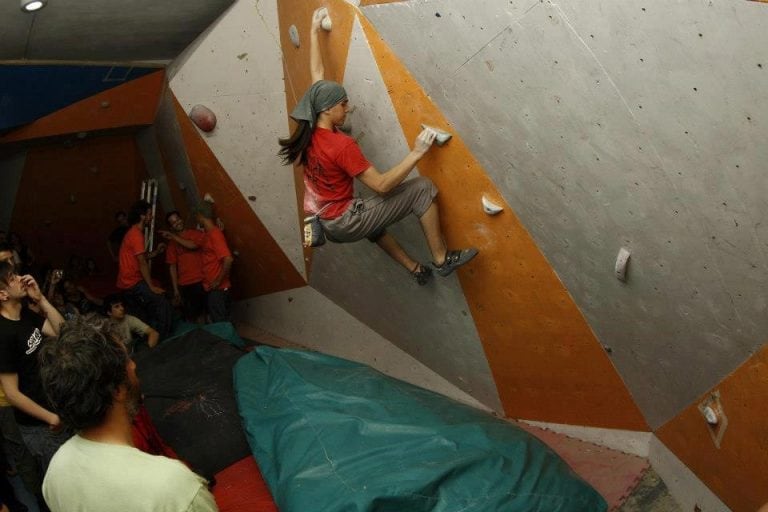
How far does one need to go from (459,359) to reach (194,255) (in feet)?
7.73

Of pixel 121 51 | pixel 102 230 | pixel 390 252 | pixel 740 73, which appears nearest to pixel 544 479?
pixel 390 252

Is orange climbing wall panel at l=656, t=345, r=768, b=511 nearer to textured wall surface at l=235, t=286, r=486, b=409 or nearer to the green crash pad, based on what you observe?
the green crash pad

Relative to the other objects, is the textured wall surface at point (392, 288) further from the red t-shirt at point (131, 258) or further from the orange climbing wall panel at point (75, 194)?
the orange climbing wall panel at point (75, 194)

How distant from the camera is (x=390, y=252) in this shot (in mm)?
3982

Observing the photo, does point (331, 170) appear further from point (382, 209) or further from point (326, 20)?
point (326, 20)

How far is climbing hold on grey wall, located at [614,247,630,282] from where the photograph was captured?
2.96 m

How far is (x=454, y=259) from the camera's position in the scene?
3.65 meters

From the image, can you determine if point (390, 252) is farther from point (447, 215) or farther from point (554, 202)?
point (554, 202)

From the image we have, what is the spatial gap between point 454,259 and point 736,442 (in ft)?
4.26

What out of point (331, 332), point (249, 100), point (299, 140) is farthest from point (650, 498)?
point (249, 100)

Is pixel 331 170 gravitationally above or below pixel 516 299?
above

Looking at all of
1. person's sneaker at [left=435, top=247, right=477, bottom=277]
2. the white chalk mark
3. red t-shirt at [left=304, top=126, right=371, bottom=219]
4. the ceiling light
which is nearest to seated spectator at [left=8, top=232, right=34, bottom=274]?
the ceiling light

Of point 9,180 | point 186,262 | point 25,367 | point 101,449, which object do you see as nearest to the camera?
point 101,449

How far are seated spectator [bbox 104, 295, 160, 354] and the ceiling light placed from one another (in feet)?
5.91
